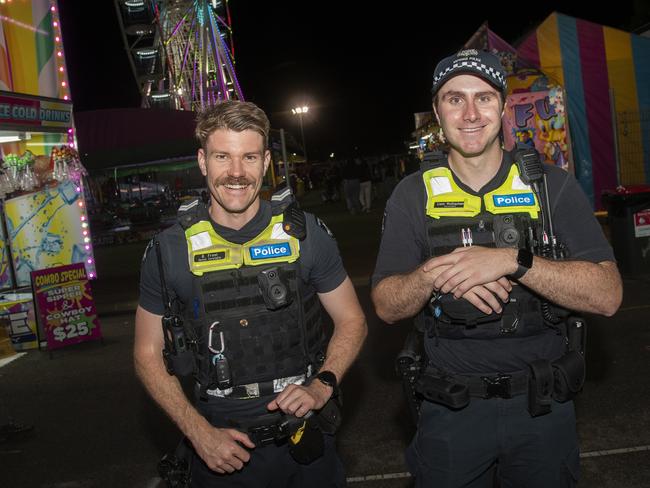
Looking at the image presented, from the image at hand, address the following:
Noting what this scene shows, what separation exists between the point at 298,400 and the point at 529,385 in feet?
2.87

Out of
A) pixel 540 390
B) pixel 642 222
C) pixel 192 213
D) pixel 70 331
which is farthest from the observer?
pixel 642 222

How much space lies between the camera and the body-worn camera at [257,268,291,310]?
101 inches

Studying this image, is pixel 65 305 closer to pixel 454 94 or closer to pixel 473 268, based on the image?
pixel 454 94

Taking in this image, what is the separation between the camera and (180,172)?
2364 cm

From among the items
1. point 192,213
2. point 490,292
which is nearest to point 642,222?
point 490,292

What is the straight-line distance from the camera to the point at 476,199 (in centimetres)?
255

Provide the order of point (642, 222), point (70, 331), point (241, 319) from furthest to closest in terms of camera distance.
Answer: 1. point (642, 222)
2. point (70, 331)
3. point (241, 319)

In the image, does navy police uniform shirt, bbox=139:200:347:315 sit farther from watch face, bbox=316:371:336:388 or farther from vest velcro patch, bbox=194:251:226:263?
watch face, bbox=316:371:336:388

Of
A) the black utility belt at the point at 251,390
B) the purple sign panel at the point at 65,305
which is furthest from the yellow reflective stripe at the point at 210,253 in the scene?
the purple sign panel at the point at 65,305

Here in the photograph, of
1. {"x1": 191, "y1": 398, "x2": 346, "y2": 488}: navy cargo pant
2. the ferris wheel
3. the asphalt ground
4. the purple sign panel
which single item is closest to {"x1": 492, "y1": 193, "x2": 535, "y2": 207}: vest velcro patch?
{"x1": 191, "y1": 398, "x2": 346, "y2": 488}: navy cargo pant

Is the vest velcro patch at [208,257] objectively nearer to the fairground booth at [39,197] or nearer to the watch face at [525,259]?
the watch face at [525,259]

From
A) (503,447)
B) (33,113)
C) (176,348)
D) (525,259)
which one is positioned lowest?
(503,447)

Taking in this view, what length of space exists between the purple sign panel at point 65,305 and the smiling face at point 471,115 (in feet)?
22.6

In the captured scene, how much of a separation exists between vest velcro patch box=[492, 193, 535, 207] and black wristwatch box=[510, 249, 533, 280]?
0.31 m
